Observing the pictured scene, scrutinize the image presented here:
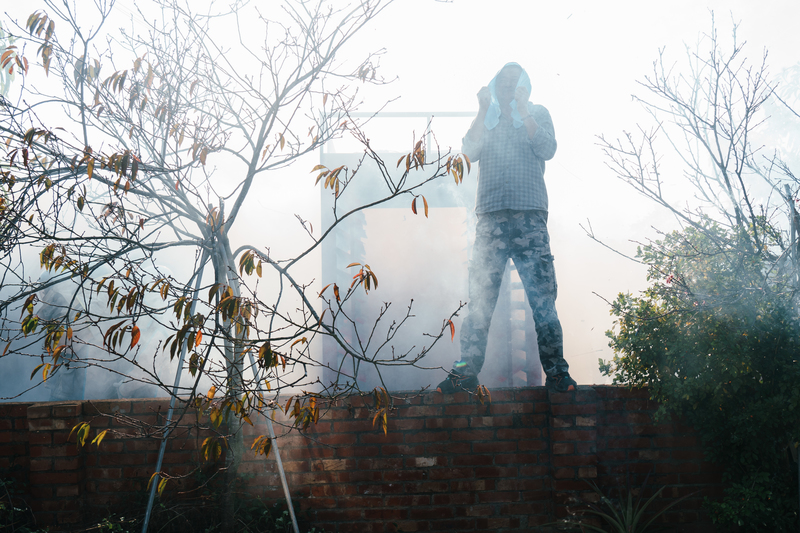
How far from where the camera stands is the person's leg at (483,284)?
Result: 3.01 m

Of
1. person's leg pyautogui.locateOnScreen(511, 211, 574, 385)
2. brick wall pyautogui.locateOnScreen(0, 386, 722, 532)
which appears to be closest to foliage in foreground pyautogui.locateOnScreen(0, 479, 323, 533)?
brick wall pyautogui.locateOnScreen(0, 386, 722, 532)

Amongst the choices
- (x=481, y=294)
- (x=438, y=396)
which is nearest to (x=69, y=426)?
(x=438, y=396)

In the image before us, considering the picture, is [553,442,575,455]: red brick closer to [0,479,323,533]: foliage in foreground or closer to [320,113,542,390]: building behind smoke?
[0,479,323,533]: foliage in foreground

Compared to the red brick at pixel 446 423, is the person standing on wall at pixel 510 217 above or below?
above

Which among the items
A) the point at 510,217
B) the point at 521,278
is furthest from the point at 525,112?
the point at 521,278

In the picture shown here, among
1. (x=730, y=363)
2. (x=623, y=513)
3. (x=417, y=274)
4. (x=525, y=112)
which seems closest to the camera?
(x=730, y=363)

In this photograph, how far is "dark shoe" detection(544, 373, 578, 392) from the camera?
2.83 meters

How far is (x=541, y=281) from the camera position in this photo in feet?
9.79

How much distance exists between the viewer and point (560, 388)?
2842mm

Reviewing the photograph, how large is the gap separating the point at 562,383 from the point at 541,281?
0.62m

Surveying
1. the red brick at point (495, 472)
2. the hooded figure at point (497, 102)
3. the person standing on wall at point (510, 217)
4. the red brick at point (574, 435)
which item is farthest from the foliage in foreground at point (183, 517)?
the hooded figure at point (497, 102)

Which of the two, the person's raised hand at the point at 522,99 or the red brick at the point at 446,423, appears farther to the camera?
the person's raised hand at the point at 522,99

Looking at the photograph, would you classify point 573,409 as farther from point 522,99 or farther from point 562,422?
point 522,99

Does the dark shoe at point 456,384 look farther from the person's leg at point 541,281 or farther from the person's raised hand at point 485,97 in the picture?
the person's raised hand at point 485,97
